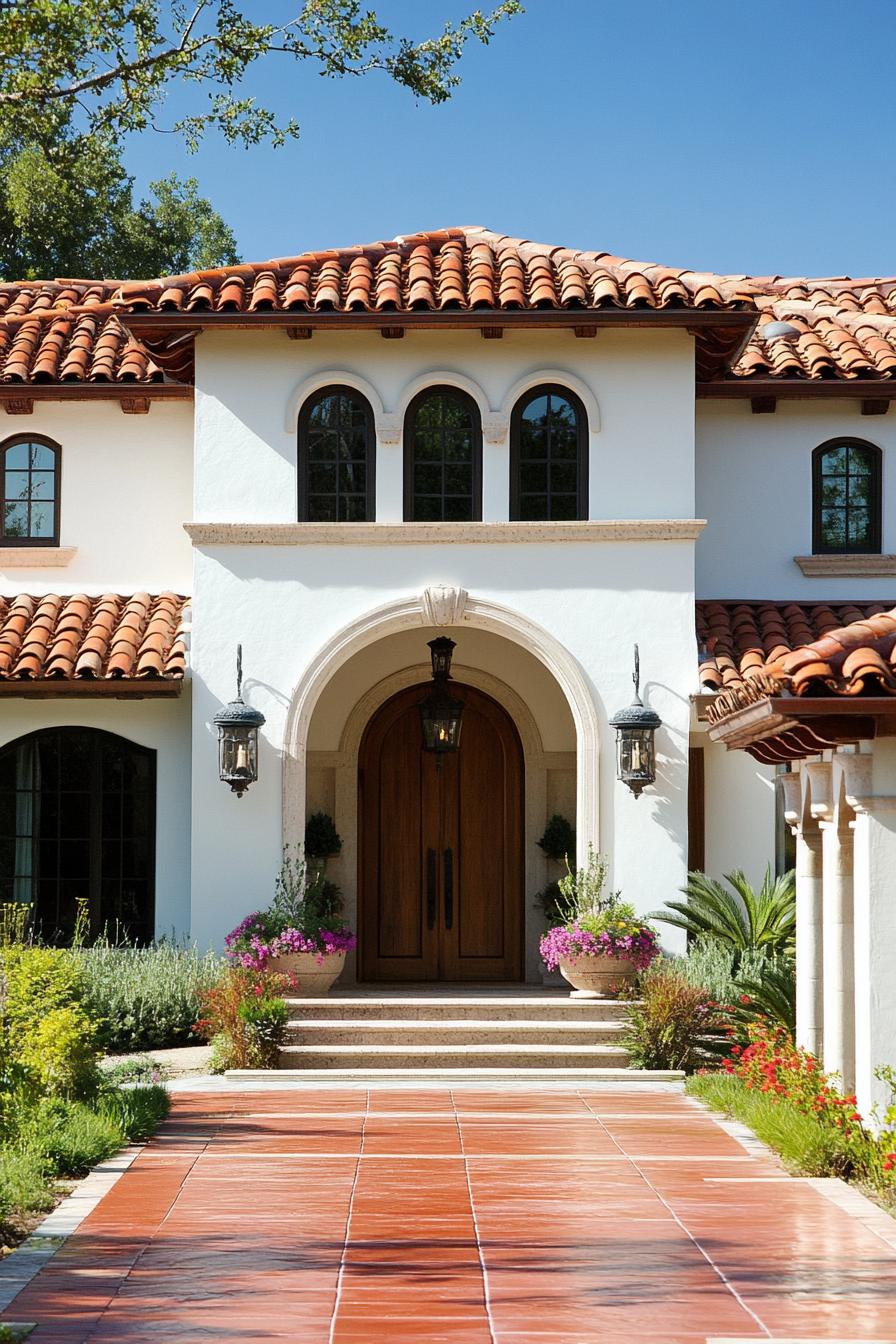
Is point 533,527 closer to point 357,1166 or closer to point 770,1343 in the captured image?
point 357,1166

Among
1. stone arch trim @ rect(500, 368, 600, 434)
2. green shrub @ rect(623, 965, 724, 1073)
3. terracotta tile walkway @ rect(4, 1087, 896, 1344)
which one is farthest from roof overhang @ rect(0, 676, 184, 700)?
green shrub @ rect(623, 965, 724, 1073)

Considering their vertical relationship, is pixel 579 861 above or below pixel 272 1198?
above

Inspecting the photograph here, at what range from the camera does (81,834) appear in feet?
50.9

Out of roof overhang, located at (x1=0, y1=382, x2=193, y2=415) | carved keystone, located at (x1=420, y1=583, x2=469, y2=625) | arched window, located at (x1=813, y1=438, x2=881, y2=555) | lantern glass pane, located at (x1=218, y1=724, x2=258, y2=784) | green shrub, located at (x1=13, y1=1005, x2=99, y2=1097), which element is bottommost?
green shrub, located at (x1=13, y1=1005, x2=99, y2=1097)

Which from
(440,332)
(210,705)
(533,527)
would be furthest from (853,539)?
(210,705)

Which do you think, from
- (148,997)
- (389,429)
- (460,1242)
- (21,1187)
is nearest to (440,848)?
(148,997)

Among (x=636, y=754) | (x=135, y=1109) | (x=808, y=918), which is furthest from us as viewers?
(x=636, y=754)

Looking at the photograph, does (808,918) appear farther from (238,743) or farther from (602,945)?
(238,743)

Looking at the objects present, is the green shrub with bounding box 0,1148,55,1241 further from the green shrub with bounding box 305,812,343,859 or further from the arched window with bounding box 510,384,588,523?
the arched window with bounding box 510,384,588,523

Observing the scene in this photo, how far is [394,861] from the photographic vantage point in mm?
17156

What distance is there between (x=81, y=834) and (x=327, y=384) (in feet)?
16.3

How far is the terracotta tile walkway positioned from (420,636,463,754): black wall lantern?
5.13 metres

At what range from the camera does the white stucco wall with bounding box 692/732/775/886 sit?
50.4 ft

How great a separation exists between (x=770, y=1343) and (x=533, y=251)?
40.8 ft
